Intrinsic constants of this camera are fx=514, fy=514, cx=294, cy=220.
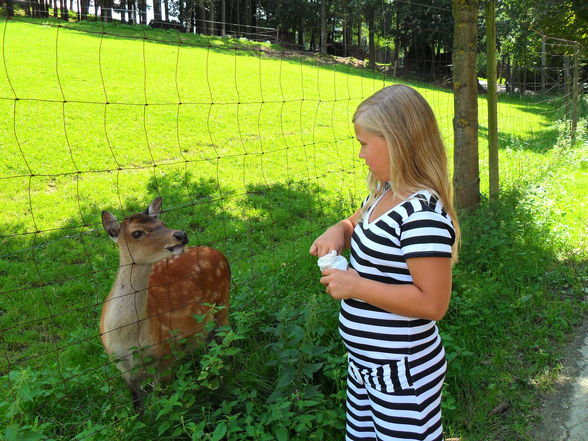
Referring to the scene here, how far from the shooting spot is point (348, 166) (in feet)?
30.1

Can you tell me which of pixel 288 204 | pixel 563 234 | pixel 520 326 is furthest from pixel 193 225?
pixel 563 234

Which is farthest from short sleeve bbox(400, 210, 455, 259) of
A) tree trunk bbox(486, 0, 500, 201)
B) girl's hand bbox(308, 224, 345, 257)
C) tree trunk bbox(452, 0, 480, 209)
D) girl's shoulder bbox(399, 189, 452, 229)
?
tree trunk bbox(486, 0, 500, 201)

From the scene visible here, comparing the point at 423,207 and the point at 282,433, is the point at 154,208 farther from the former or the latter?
the point at 423,207

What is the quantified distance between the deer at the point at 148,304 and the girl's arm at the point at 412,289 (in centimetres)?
120

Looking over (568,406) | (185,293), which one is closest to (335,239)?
(185,293)

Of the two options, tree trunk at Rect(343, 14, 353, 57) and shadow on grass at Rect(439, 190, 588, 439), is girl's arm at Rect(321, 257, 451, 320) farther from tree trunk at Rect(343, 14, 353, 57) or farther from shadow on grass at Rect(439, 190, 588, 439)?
tree trunk at Rect(343, 14, 353, 57)

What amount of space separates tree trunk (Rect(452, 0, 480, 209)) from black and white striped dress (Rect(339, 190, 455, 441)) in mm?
3803

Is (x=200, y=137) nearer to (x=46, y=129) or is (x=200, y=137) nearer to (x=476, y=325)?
(x=46, y=129)

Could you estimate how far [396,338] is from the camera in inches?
70.7

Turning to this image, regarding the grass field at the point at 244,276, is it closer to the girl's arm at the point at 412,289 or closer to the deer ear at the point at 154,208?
the deer ear at the point at 154,208

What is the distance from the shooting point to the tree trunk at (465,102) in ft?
16.6

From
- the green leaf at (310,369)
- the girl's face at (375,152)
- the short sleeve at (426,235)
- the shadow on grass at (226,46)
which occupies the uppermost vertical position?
the shadow on grass at (226,46)

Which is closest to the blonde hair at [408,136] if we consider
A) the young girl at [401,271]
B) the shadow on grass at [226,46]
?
the young girl at [401,271]

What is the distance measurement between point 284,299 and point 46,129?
7563 mm
